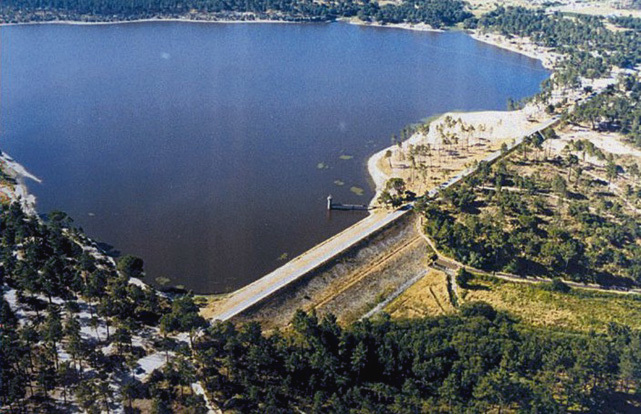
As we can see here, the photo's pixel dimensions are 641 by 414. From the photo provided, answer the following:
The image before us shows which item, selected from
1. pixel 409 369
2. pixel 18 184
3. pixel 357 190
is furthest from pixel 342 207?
pixel 18 184

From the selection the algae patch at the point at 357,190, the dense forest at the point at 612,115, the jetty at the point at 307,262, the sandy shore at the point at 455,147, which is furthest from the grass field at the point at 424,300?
the dense forest at the point at 612,115

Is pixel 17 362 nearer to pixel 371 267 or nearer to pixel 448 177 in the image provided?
pixel 371 267

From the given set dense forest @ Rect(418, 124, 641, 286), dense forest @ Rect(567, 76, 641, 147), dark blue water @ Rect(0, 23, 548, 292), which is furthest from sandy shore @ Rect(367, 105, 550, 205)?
dense forest @ Rect(567, 76, 641, 147)

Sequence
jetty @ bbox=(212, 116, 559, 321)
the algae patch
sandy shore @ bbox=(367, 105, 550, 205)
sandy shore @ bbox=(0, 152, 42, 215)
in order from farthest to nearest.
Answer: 1. sandy shore @ bbox=(367, 105, 550, 205)
2. the algae patch
3. sandy shore @ bbox=(0, 152, 42, 215)
4. jetty @ bbox=(212, 116, 559, 321)

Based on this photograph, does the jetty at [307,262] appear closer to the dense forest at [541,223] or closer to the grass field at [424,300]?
the dense forest at [541,223]

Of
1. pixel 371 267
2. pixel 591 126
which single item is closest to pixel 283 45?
pixel 591 126

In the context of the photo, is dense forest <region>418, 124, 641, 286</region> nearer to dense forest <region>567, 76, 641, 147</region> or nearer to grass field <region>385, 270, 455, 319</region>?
grass field <region>385, 270, 455, 319</region>

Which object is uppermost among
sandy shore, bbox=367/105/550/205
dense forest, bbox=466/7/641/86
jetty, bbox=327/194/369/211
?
dense forest, bbox=466/7/641/86
